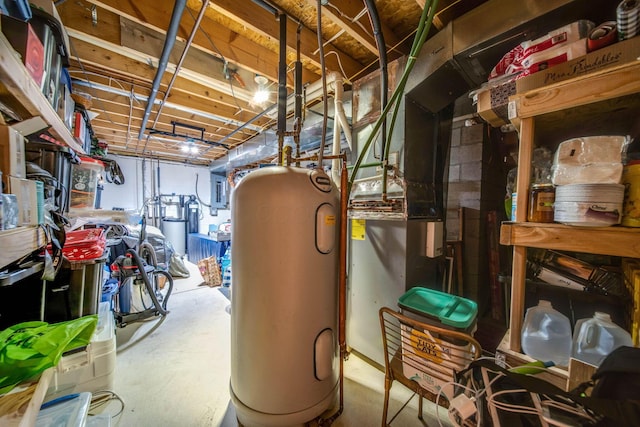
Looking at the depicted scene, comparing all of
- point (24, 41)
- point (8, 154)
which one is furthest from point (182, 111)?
point (8, 154)

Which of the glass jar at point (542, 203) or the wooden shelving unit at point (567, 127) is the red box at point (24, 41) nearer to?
the wooden shelving unit at point (567, 127)

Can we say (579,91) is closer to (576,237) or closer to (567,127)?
(567,127)

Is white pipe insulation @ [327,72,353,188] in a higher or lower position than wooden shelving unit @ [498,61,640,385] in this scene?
higher

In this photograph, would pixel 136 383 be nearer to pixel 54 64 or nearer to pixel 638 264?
pixel 54 64

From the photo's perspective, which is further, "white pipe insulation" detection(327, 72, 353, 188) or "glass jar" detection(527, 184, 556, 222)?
"white pipe insulation" detection(327, 72, 353, 188)

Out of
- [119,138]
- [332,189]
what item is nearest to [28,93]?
[332,189]

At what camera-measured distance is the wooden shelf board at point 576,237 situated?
78cm

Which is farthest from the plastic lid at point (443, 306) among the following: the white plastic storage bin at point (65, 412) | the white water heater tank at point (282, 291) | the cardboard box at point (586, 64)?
the white plastic storage bin at point (65, 412)

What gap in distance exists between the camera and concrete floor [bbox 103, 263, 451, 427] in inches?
57.1

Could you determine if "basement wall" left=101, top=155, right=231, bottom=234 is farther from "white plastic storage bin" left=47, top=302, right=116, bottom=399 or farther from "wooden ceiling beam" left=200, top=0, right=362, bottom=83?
"wooden ceiling beam" left=200, top=0, right=362, bottom=83

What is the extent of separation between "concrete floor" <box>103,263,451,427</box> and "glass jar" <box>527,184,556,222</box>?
1398mm

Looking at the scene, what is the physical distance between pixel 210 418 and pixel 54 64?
99.0 inches

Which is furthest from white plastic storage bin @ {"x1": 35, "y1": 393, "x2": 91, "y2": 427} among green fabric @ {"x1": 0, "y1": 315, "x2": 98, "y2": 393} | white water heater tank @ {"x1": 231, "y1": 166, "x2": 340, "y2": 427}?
white water heater tank @ {"x1": 231, "y1": 166, "x2": 340, "y2": 427}

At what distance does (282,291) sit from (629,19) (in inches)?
70.6
